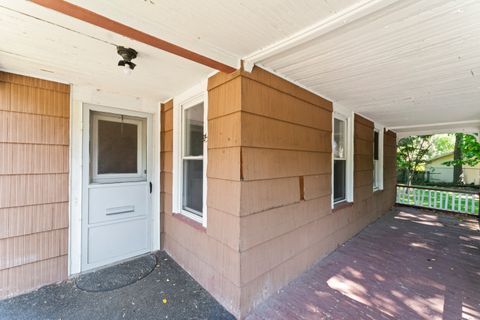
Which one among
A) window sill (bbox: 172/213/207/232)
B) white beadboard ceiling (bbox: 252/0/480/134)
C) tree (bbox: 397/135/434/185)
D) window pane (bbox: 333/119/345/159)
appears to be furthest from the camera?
tree (bbox: 397/135/434/185)

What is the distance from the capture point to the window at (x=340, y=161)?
343cm

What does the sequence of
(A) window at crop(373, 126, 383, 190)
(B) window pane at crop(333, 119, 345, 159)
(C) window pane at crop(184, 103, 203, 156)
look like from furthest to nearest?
(A) window at crop(373, 126, 383, 190)
(B) window pane at crop(333, 119, 345, 159)
(C) window pane at crop(184, 103, 203, 156)

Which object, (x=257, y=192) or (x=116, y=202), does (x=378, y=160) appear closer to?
(x=257, y=192)

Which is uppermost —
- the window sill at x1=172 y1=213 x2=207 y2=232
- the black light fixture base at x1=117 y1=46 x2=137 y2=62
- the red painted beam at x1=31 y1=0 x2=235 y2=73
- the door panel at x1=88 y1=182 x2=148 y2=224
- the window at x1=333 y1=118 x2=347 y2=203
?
the black light fixture base at x1=117 y1=46 x2=137 y2=62

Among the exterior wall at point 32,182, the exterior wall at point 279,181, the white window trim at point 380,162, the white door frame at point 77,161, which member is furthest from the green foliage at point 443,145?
the exterior wall at point 32,182

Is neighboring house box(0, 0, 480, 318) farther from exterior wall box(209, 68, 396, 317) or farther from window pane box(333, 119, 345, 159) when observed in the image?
window pane box(333, 119, 345, 159)

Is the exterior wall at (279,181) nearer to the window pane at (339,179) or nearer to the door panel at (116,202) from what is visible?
the window pane at (339,179)

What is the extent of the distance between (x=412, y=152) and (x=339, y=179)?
10.6 metres

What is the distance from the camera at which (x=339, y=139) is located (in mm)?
3492

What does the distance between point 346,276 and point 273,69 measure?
254cm

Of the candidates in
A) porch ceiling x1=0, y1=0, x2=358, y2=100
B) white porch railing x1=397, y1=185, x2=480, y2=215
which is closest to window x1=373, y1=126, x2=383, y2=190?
white porch railing x1=397, y1=185, x2=480, y2=215

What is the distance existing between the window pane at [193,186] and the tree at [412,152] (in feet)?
39.2

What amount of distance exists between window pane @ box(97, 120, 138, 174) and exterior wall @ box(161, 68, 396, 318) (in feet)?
1.61

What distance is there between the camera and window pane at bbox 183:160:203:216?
8.34ft
